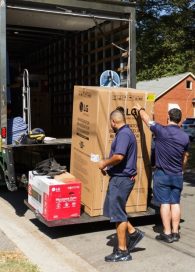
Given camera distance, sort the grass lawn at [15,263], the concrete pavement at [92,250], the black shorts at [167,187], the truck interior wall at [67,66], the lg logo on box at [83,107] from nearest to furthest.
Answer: the grass lawn at [15,263], the concrete pavement at [92,250], the black shorts at [167,187], the lg logo on box at [83,107], the truck interior wall at [67,66]

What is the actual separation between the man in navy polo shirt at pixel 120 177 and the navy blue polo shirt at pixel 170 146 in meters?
0.84

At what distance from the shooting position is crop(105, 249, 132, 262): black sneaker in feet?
18.5

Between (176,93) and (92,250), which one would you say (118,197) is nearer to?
(92,250)

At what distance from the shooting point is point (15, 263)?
5.26 metres

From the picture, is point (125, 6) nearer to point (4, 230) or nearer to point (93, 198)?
point (93, 198)

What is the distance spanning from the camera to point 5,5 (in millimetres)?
7418

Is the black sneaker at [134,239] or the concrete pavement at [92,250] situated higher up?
the black sneaker at [134,239]

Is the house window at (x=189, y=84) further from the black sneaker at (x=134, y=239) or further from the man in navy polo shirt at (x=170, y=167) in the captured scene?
the black sneaker at (x=134, y=239)

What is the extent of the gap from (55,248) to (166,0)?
894 cm

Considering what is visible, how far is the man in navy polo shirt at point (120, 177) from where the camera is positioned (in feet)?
18.5

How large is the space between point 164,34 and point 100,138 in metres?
7.43

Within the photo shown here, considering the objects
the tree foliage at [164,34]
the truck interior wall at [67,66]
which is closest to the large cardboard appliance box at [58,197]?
the truck interior wall at [67,66]

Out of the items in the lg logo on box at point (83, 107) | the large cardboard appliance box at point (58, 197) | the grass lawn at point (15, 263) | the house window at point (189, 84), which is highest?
the house window at point (189, 84)

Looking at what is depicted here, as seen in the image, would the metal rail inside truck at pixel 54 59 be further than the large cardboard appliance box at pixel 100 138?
Yes
